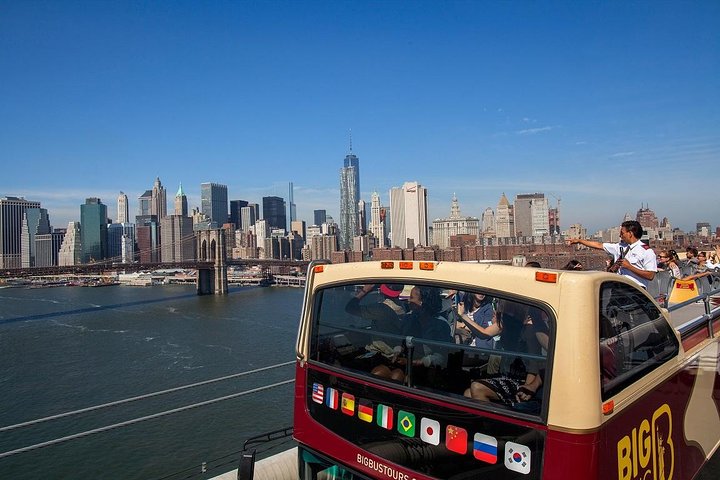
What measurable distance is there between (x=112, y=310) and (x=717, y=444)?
51912 mm

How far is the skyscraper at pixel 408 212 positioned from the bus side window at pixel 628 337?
161 meters

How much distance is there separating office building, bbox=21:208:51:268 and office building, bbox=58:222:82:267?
40.8ft

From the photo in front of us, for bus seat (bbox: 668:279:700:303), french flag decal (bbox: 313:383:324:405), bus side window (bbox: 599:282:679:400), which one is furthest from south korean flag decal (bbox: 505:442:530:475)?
bus seat (bbox: 668:279:700:303)

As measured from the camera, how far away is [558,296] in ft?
6.24

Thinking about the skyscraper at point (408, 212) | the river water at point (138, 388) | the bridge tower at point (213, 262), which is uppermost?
the skyscraper at point (408, 212)

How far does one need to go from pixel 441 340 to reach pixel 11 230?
174 meters

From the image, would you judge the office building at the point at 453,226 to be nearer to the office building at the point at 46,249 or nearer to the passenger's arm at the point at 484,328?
the office building at the point at 46,249

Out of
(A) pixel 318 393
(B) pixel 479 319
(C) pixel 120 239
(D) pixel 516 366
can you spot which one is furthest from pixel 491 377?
→ (C) pixel 120 239

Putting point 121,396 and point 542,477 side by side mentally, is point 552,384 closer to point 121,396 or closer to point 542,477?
point 542,477

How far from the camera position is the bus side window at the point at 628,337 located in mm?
2006

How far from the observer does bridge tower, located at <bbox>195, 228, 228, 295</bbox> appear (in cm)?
7088

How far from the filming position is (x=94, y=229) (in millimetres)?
147875

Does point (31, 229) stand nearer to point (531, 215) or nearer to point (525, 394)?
point (531, 215)

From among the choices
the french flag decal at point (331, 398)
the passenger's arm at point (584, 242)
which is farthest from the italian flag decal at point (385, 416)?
the passenger's arm at point (584, 242)
